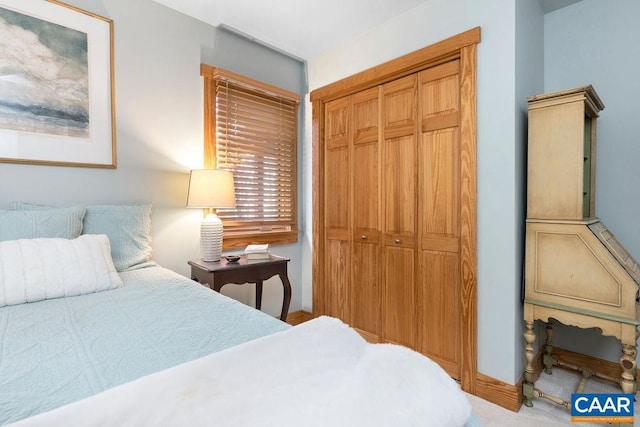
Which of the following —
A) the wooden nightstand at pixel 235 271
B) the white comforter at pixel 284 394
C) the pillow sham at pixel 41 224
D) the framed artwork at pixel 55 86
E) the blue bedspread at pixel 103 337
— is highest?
the framed artwork at pixel 55 86

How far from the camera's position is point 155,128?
2.17 meters

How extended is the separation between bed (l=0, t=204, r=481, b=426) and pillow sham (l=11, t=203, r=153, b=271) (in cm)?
32

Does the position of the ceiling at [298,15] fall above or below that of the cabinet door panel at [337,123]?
above

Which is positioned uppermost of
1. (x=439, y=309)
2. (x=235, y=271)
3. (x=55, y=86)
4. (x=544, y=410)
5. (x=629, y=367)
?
(x=55, y=86)

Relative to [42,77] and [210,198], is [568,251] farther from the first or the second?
[42,77]

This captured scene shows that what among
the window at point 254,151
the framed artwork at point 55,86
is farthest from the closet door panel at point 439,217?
the framed artwork at point 55,86

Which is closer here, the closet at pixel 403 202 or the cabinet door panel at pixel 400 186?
the closet at pixel 403 202

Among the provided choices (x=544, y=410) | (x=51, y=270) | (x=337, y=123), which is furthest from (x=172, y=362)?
(x=337, y=123)

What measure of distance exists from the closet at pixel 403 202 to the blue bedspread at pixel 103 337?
4.59ft

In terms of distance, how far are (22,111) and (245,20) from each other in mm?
1553

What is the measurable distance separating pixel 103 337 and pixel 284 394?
656 millimetres

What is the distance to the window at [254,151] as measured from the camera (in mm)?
2461

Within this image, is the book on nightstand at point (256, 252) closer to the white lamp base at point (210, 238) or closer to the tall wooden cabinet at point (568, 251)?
the white lamp base at point (210, 238)

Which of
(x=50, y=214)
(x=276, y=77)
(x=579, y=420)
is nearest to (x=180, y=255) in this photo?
(x=50, y=214)
